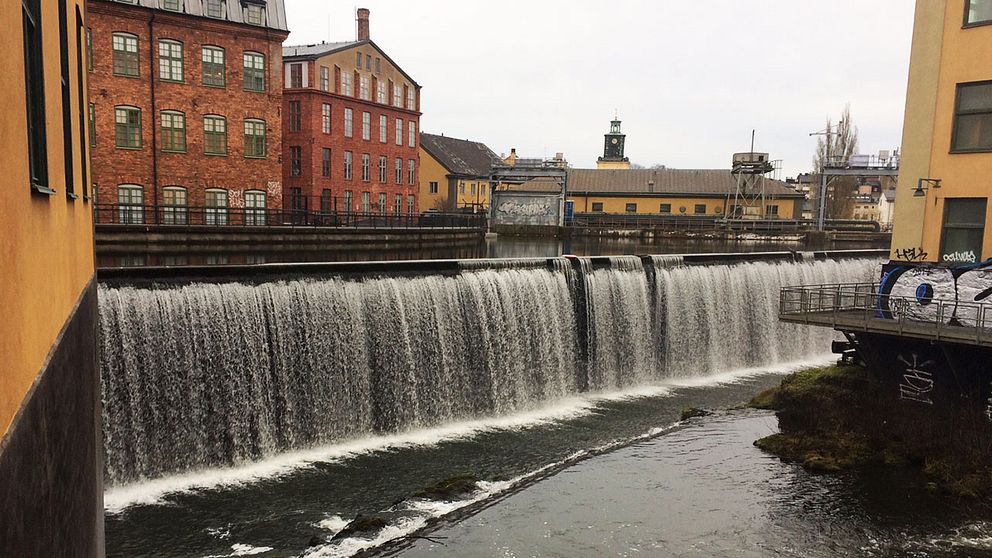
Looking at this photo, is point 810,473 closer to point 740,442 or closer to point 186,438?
point 740,442

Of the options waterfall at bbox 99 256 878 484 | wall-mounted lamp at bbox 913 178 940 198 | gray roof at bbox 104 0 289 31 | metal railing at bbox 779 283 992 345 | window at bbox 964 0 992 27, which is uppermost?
gray roof at bbox 104 0 289 31

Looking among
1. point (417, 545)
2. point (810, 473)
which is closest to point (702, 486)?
point (810, 473)

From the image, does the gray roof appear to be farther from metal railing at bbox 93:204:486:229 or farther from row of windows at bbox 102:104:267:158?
metal railing at bbox 93:204:486:229

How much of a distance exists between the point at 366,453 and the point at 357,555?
5738mm

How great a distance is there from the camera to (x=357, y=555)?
10.1m

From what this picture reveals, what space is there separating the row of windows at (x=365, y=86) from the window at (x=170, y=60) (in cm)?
1238

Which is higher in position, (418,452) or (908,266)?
(908,266)

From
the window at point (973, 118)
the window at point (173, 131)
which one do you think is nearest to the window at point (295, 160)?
the window at point (173, 131)

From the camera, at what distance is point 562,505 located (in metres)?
12.1

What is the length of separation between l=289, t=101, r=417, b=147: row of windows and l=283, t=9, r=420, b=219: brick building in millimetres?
63

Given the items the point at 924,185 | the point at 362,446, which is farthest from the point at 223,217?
the point at 924,185

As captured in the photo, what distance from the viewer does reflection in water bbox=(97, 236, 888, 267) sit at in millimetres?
23578

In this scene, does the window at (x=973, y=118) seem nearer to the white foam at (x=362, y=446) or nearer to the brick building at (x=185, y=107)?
the white foam at (x=362, y=446)

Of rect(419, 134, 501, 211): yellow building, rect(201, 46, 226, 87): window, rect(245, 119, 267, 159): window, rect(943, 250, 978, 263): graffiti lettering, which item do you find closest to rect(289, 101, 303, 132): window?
rect(245, 119, 267, 159): window
